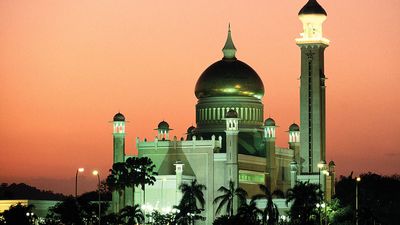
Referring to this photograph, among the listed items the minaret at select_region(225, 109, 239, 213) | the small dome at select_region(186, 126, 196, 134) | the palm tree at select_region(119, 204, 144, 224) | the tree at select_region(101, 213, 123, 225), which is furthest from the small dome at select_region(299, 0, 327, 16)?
the tree at select_region(101, 213, 123, 225)

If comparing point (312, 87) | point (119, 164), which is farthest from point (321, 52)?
point (119, 164)

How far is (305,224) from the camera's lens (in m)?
110

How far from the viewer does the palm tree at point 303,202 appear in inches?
4527

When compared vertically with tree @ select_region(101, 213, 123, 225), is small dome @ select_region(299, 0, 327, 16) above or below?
above

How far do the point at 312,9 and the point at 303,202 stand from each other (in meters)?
21.3

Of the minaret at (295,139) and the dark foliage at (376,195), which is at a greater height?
the minaret at (295,139)

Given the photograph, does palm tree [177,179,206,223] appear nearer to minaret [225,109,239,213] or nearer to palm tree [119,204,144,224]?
minaret [225,109,239,213]

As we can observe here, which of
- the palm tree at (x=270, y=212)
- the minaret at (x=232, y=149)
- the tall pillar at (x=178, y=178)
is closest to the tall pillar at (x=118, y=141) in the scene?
the tall pillar at (x=178, y=178)

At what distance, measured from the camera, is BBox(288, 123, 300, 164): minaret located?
135750 mm

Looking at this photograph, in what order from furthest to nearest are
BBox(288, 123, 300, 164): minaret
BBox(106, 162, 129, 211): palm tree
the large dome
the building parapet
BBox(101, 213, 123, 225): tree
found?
1. BBox(288, 123, 300, 164): minaret
2. the large dome
3. the building parapet
4. BBox(106, 162, 129, 211): palm tree
5. BBox(101, 213, 123, 225): tree

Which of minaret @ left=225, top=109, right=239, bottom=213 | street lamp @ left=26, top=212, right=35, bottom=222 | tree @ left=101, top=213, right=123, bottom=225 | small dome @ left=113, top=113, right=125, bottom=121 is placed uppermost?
small dome @ left=113, top=113, right=125, bottom=121

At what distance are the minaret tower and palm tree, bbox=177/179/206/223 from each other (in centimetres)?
715

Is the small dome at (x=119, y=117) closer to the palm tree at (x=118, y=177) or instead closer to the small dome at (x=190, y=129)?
the palm tree at (x=118, y=177)

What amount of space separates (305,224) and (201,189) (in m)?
17.6
